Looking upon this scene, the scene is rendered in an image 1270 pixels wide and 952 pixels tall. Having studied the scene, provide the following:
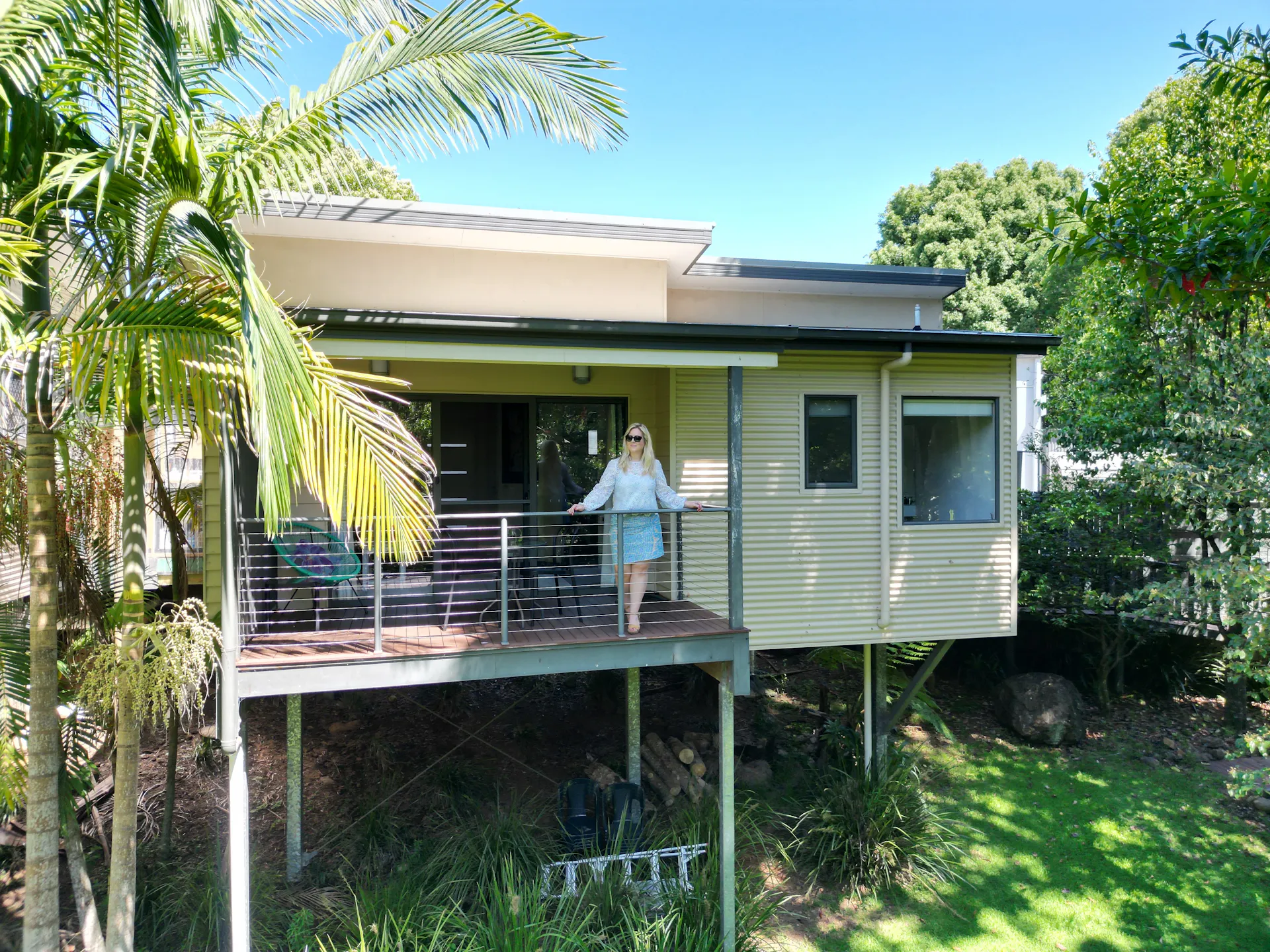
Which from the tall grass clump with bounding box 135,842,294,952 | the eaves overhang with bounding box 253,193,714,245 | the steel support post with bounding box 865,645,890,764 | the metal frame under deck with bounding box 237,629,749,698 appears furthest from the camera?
the steel support post with bounding box 865,645,890,764

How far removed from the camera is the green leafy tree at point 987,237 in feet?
73.5

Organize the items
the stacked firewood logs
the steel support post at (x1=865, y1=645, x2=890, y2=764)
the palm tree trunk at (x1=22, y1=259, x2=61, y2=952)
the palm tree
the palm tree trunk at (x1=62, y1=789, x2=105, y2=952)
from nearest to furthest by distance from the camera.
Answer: the palm tree < the palm tree trunk at (x1=22, y1=259, x2=61, y2=952) < the palm tree trunk at (x1=62, y1=789, x2=105, y2=952) < the stacked firewood logs < the steel support post at (x1=865, y1=645, x2=890, y2=764)

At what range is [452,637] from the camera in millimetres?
6078

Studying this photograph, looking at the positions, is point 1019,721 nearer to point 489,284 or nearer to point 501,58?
point 489,284

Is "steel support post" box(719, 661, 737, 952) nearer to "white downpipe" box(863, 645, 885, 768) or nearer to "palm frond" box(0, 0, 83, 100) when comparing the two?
"white downpipe" box(863, 645, 885, 768)

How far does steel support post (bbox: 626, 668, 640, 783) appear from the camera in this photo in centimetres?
845

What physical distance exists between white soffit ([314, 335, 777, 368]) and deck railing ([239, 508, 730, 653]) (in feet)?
3.98

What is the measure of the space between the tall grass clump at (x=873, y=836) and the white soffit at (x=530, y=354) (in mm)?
4727

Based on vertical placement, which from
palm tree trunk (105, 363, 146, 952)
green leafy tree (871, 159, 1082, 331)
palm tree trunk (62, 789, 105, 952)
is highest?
green leafy tree (871, 159, 1082, 331)

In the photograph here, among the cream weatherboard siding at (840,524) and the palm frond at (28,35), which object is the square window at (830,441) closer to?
the cream weatherboard siding at (840,524)

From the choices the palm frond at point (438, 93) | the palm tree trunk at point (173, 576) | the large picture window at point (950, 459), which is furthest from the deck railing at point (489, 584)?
the palm frond at point (438, 93)

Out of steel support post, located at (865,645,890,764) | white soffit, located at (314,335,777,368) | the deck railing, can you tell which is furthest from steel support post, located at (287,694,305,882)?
steel support post, located at (865,645,890,764)

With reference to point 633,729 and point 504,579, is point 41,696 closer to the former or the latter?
point 504,579

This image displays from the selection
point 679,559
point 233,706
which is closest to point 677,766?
point 679,559
